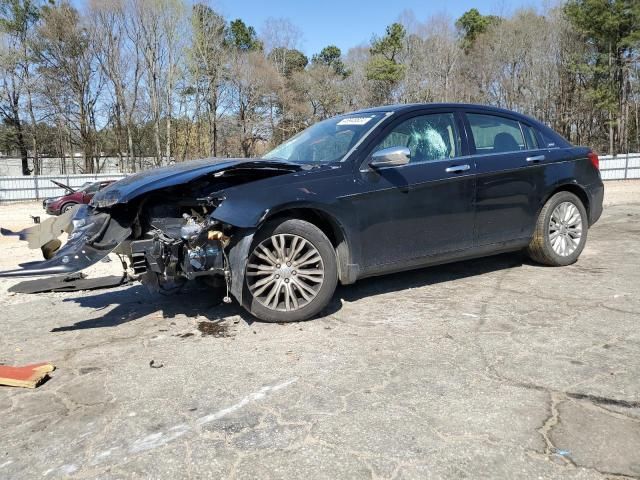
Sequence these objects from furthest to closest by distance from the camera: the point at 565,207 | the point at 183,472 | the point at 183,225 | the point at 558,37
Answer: the point at 558,37
the point at 565,207
the point at 183,225
the point at 183,472

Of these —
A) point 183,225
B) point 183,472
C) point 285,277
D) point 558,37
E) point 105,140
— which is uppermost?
point 558,37

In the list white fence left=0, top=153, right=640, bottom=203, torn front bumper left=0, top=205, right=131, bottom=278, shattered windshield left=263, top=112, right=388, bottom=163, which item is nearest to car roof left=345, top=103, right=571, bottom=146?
shattered windshield left=263, top=112, right=388, bottom=163

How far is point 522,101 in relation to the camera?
144 ft

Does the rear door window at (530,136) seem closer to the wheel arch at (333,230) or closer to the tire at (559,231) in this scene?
the tire at (559,231)

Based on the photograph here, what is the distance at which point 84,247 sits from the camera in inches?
154

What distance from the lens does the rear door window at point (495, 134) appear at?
511cm

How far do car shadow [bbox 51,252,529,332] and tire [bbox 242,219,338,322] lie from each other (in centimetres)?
25

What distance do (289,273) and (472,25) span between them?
170ft

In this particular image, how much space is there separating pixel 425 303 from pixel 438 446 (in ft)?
7.61

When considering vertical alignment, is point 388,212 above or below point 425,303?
above

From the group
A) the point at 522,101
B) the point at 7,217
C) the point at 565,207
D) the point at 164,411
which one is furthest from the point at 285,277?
the point at 522,101

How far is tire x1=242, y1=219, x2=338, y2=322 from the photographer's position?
4.04m

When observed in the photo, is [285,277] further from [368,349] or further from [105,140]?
[105,140]

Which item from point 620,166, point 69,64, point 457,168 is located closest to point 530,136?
point 457,168
